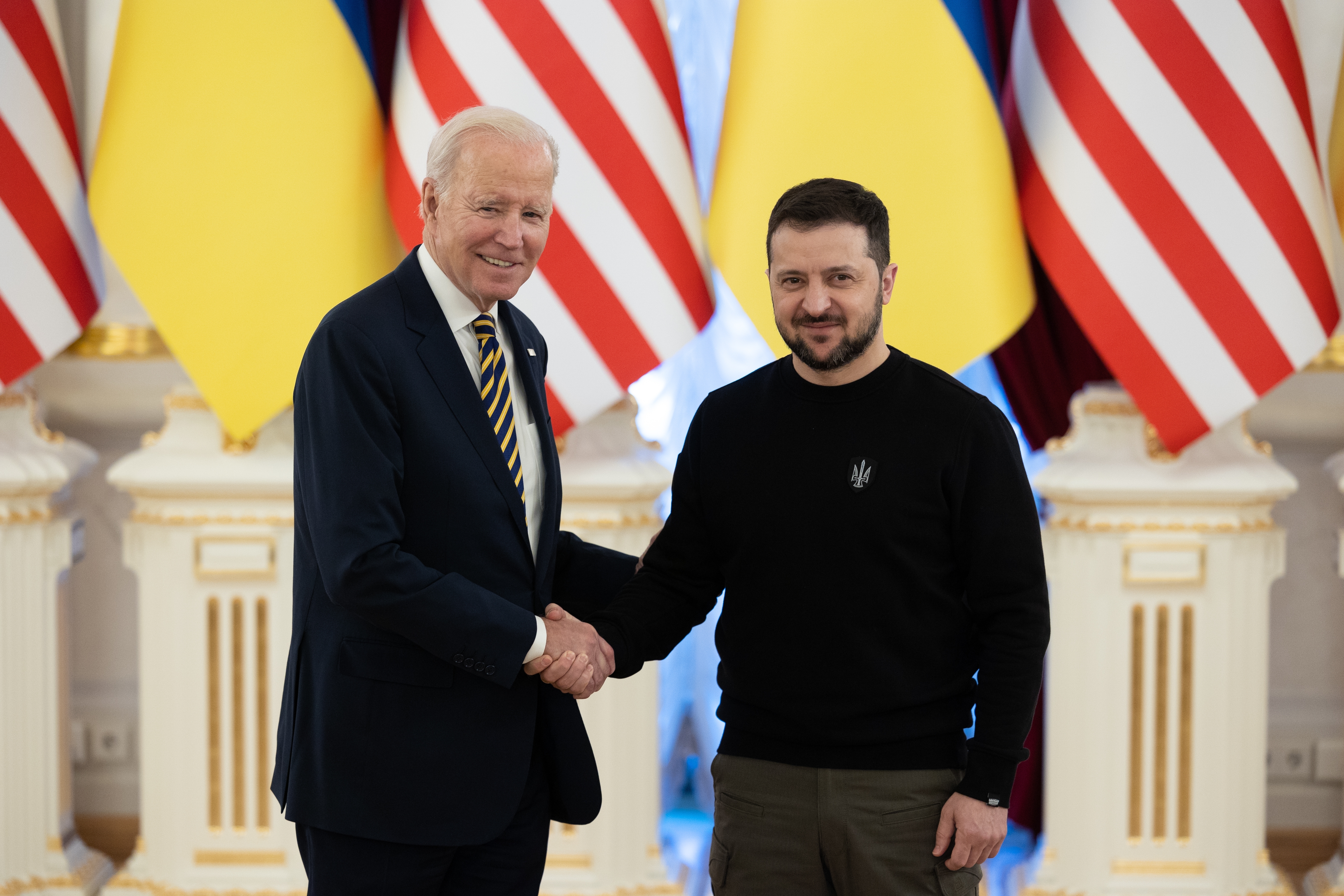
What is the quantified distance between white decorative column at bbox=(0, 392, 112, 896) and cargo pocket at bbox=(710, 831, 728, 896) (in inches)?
64.5

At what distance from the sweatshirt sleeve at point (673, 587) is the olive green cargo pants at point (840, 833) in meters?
0.21

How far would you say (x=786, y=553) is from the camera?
1.36 meters

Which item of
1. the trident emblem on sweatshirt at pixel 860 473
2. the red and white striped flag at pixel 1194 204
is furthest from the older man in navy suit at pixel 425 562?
the red and white striped flag at pixel 1194 204

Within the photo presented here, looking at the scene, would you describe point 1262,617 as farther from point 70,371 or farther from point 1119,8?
point 70,371

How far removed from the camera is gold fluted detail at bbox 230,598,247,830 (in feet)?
7.73

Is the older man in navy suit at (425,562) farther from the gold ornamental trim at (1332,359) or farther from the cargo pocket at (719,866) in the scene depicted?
the gold ornamental trim at (1332,359)

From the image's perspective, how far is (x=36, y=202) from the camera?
84.3 inches

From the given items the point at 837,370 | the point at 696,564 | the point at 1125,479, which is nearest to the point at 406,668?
the point at 696,564

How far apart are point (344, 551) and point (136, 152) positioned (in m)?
1.24

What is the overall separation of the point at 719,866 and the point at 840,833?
173 millimetres

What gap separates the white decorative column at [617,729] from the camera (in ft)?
7.66

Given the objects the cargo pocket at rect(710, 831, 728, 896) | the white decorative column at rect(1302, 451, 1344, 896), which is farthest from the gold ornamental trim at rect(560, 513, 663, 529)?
the white decorative column at rect(1302, 451, 1344, 896)

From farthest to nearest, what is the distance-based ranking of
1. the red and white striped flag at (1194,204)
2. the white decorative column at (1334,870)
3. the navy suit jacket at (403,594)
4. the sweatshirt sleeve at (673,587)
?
1. the white decorative column at (1334,870)
2. the red and white striped flag at (1194,204)
3. the sweatshirt sleeve at (673,587)
4. the navy suit jacket at (403,594)

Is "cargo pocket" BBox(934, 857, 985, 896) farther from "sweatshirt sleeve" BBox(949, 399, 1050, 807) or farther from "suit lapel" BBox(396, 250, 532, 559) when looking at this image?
"suit lapel" BBox(396, 250, 532, 559)
